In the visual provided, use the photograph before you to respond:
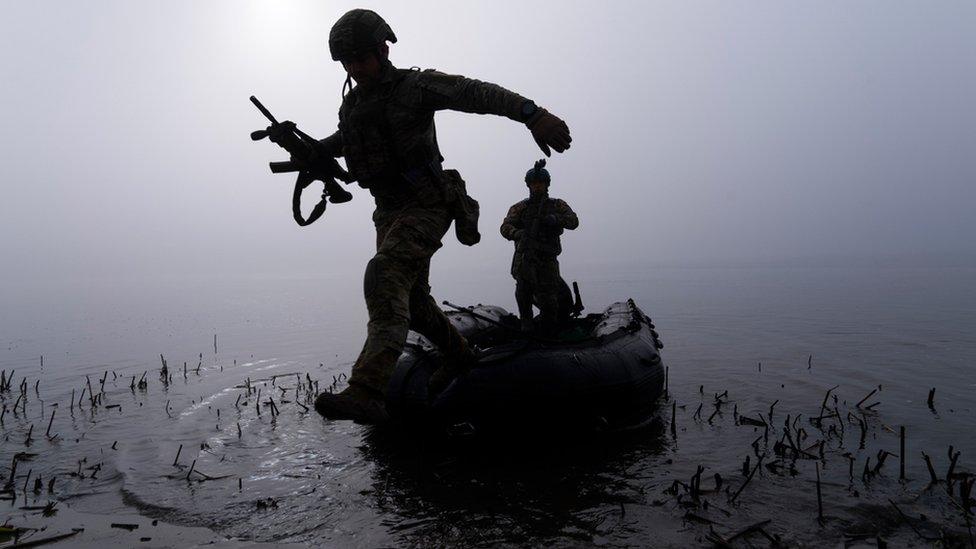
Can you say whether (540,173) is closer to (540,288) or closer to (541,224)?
(541,224)

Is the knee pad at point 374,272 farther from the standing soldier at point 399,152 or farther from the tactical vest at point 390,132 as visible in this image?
the tactical vest at point 390,132

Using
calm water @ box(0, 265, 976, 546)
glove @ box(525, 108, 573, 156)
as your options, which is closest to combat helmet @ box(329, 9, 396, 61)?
glove @ box(525, 108, 573, 156)

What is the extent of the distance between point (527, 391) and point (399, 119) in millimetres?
2885

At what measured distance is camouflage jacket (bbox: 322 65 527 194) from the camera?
12.7 ft

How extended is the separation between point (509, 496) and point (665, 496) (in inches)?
47.2

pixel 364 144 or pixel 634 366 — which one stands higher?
pixel 364 144

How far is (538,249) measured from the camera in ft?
33.2

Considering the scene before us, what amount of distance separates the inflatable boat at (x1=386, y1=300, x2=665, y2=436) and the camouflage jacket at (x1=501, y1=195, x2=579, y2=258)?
3.93m

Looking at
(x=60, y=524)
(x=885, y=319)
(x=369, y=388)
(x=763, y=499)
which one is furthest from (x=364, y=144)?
(x=885, y=319)

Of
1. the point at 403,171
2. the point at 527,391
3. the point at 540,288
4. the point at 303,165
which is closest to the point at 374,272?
the point at 403,171

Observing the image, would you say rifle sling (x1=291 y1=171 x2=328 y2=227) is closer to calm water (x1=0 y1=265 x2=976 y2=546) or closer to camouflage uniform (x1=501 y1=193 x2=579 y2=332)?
calm water (x1=0 y1=265 x2=976 y2=546)

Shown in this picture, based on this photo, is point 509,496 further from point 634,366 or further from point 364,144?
point 364,144

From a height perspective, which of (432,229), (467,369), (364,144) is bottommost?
(467,369)

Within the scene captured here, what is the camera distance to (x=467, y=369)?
553cm
